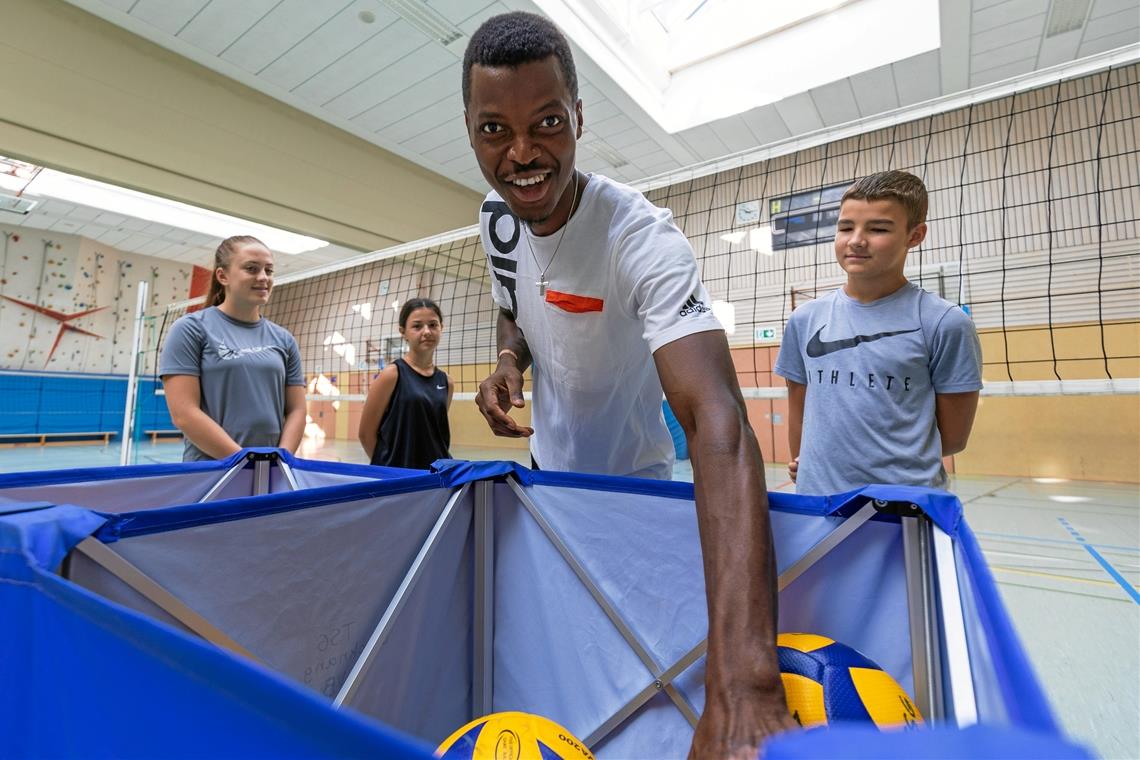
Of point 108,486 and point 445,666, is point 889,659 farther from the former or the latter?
point 108,486

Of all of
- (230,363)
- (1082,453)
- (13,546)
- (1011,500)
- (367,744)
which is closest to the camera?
(367,744)

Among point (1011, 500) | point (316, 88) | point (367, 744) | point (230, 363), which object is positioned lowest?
point (1011, 500)

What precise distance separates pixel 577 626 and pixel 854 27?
7.15m

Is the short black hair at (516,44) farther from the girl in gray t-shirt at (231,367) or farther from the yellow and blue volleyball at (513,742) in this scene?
the girl in gray t-shirt at (231,367)

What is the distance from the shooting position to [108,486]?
129 centimetres

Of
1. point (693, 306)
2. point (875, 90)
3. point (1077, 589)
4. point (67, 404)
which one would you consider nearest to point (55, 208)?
point (67, 404)

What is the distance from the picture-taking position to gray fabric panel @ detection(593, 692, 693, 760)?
1069mm

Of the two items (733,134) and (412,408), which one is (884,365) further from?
(733,134)

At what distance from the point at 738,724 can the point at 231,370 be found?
7.47 ft

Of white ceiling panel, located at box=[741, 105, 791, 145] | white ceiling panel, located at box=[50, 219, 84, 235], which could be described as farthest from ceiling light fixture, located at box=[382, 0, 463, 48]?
white ceiling panel, located at box=[50, 219, 84, 235]

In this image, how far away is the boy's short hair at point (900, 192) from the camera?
169 cm

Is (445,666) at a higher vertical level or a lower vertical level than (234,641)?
lower

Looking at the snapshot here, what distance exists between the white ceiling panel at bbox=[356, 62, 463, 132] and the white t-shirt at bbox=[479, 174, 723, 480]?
5.39m

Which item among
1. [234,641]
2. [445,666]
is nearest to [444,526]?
[445,666]
